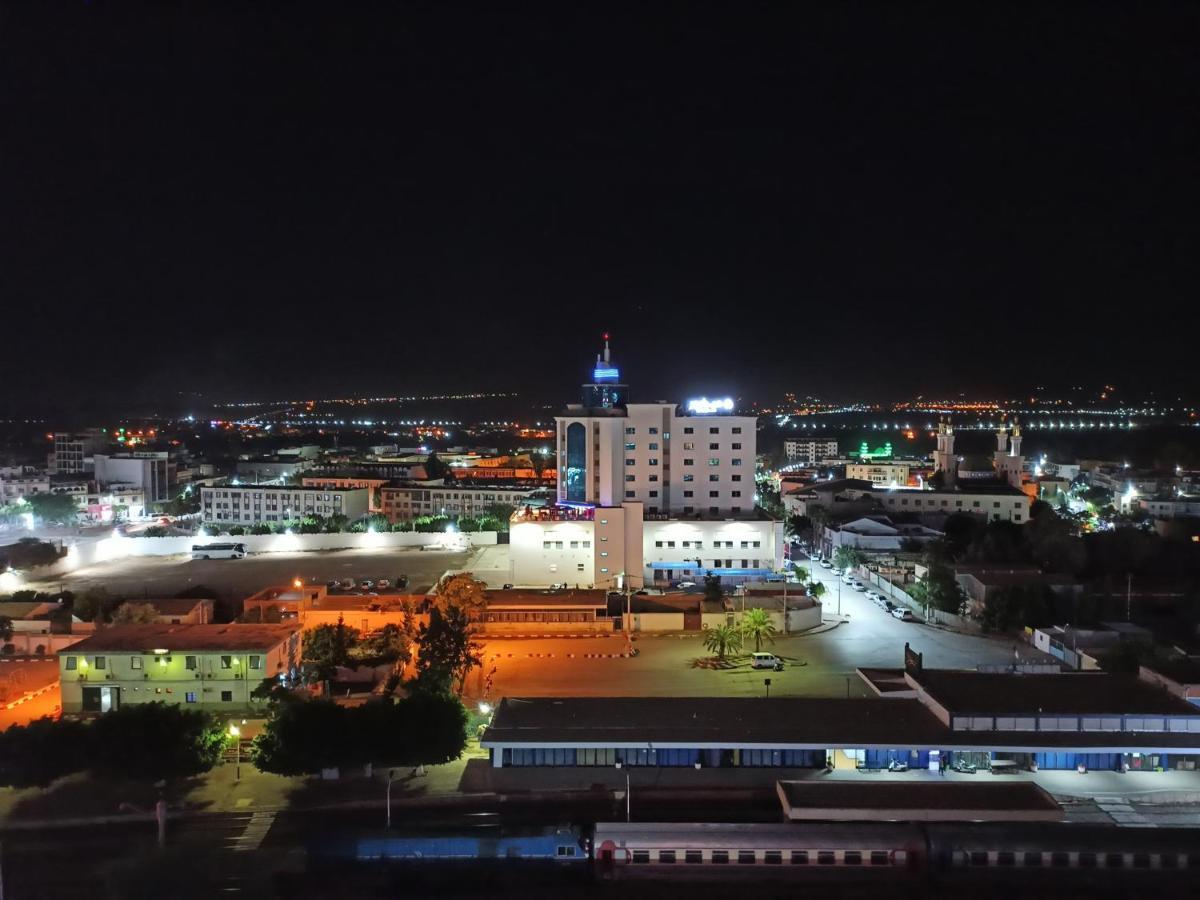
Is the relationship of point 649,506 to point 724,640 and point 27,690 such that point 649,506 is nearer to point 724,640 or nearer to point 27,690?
point 724,640

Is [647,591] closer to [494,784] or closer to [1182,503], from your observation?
[494,784]

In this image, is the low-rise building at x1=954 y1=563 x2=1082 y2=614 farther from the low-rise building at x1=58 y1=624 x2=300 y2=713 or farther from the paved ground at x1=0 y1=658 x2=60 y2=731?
the paved ground at x1=0 y1=658 x2=60 y2=731

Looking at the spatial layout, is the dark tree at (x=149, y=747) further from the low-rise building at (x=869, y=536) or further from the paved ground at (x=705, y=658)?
the low-rise building at (x=869, y=536)

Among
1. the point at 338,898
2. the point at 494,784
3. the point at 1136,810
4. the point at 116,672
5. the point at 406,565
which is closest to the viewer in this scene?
the point at 338,898

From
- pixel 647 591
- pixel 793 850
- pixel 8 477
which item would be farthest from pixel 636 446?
pixel 8 477

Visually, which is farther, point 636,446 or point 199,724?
point 636,446

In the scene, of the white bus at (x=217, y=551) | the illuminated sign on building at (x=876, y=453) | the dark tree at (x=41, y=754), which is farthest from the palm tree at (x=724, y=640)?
the illuminated sign on building at (x=876, y=453)
